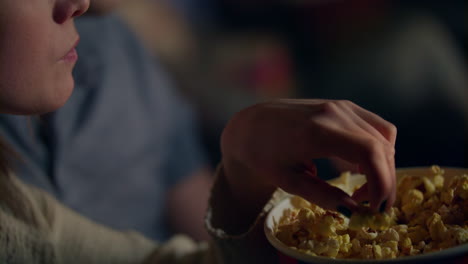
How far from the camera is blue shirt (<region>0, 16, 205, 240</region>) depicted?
2.16 ft

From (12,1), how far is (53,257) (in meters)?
0.28

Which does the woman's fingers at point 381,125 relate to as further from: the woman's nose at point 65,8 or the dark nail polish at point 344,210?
the woman's nose at point 65,8

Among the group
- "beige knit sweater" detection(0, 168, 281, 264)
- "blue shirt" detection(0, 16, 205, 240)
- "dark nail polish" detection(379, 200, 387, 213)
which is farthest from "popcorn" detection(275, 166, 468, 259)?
"blue shirt" detection(0, 16, 205, 240)

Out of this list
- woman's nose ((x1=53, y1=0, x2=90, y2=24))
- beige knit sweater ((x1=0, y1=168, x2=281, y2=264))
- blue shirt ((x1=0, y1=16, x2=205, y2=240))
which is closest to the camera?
woman's nose ((x1=53, y1=0, x2=90, y2=24))

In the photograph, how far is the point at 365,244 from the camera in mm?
304

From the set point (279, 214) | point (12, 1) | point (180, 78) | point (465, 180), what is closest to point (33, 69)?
point (12, 1)

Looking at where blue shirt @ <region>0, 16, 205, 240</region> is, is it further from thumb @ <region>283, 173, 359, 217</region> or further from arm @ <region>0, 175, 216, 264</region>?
thumb @ <region>283, 173, 359, 217</region>

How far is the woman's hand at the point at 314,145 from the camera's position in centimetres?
28

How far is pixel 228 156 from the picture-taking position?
0.40m

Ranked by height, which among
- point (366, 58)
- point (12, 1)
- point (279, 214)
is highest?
point (12, 1)

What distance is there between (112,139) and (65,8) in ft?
1.26

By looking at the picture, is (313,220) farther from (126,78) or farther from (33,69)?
(126,78)

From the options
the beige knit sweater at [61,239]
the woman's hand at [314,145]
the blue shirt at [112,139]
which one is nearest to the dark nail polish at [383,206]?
the woman's hand at [314,145]

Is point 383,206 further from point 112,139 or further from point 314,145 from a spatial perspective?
point 112,139
